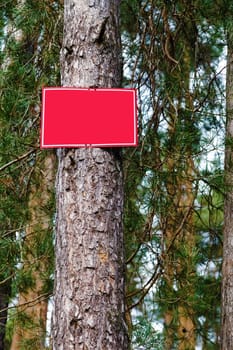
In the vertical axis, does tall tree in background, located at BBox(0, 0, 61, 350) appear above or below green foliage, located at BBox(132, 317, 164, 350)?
above

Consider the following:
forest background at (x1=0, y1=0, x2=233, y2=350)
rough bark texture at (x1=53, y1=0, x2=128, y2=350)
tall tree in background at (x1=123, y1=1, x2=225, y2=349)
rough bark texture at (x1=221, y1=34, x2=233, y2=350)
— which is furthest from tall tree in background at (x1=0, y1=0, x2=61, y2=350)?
rough bark texture at (x1=221, y1=34, x2=233, y2=350)

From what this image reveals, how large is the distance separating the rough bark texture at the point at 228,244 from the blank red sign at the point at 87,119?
114cm

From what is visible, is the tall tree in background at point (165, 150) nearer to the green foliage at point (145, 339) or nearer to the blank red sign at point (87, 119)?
the green foliage at point (145, 339)

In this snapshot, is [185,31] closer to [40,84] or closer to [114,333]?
[40,84]

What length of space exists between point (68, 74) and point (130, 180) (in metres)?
0.93

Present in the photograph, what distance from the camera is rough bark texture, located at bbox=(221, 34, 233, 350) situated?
8.05 feet

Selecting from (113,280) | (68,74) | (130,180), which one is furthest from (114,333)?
(130,180)

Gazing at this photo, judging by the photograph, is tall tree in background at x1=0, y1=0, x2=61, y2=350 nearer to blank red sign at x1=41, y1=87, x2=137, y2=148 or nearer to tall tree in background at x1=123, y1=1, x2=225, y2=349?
tall tree in background at x1=123, y1=1, x2=225, y2=349

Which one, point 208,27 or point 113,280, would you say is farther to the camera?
point 208,27

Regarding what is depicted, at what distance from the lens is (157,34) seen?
7.88ft

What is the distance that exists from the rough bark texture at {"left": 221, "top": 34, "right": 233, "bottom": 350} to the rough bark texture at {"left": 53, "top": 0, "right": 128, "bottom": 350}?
3.55 ft

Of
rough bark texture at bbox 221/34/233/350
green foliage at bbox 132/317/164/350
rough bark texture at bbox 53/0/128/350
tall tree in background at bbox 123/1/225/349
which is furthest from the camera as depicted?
rough bark texture at bbox 221/34/233/350

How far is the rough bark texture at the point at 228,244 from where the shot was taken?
2.46 meters

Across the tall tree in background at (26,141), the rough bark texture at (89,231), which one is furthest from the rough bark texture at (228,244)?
the rough bark texture at (89,231)
